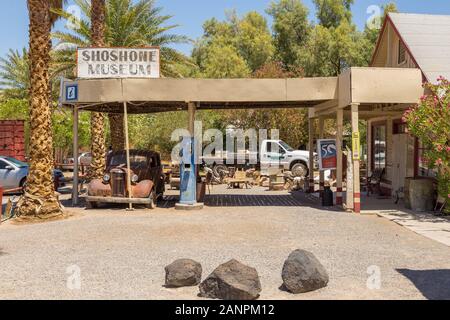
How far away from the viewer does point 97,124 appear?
1962cm

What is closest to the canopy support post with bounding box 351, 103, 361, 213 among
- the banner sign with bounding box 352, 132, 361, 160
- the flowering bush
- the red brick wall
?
the banner sign with bounding box 352, 132, 361, 160

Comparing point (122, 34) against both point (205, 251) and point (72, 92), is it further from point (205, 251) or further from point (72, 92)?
point (205, 251)

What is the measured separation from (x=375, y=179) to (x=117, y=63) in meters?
10.8

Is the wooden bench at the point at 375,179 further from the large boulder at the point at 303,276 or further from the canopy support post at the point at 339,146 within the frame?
the large boulder at the point at 303,276

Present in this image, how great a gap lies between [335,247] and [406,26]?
34.9 ft

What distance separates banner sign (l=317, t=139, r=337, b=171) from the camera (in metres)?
16.3

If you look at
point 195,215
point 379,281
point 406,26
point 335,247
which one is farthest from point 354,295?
point 406,26

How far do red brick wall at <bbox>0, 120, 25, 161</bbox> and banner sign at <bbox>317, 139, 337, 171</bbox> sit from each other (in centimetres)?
1588

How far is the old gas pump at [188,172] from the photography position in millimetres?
15492

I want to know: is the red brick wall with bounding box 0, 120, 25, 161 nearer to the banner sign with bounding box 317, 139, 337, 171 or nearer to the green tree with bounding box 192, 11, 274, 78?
the banner sign with bounding box 317, 139, 337, 171

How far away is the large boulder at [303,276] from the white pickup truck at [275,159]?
1934 centimetres

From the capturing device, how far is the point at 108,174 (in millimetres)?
15945
